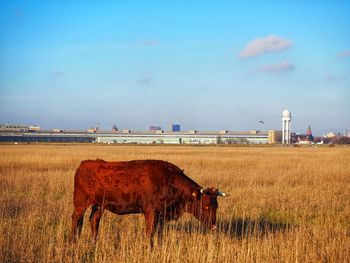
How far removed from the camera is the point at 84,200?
9.95m

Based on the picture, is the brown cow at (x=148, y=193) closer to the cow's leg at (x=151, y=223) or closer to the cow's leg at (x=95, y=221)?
the cow's leg at (x=151, y=223)

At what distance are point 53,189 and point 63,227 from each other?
7.48m

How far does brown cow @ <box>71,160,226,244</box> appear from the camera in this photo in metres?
9.16

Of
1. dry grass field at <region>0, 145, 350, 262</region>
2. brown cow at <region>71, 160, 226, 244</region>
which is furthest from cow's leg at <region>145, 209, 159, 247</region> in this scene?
dry grass field at <region>0, 145, 350, 262</region>

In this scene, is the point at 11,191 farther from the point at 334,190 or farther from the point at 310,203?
the point at 334,190

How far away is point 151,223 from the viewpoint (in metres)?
9.05

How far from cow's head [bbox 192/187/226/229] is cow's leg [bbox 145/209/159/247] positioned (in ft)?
2.83

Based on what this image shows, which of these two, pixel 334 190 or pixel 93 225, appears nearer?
pixel 93 225

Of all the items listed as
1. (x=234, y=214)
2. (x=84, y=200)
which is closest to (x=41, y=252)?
(x=84, y=200)

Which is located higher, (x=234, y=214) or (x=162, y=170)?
(x=162, y=170)

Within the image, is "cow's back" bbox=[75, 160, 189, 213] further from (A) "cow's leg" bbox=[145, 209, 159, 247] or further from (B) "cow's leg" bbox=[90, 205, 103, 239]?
(B) "cow's leg" bbox=[90, 205, 103, 239]

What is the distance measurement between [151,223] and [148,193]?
0.57 metres

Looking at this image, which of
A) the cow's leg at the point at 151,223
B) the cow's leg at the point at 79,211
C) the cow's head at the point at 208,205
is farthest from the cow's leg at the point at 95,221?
the cow's head at the point at 208,205

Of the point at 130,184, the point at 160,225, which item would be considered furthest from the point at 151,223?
the point at 130,184
